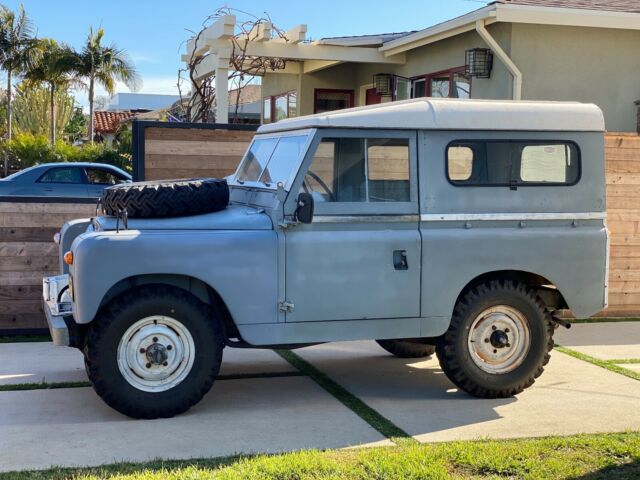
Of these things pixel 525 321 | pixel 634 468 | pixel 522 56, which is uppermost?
pixel 522 56

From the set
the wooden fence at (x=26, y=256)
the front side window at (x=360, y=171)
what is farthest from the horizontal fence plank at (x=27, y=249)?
the front side window at (x=360, y=171)

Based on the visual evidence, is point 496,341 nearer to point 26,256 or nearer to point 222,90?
point 26,256

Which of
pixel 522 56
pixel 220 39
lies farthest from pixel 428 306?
pixel 220 39

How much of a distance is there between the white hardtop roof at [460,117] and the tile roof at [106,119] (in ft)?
158

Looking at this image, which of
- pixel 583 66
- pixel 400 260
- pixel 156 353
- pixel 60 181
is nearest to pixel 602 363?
pixel 400 260

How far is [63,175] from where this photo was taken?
16.5 meters

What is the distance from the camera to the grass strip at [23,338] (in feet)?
25.8

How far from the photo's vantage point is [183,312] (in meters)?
5.53

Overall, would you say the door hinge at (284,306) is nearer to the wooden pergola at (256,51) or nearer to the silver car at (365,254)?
the silver car at (365,254)

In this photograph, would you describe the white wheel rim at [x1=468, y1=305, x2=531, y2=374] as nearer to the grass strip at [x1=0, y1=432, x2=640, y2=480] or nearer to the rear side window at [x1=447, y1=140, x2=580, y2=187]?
the rear side window at [x1=447, y1=140, x2=580, y2=187]

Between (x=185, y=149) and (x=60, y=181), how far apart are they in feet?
27.4

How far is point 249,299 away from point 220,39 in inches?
352

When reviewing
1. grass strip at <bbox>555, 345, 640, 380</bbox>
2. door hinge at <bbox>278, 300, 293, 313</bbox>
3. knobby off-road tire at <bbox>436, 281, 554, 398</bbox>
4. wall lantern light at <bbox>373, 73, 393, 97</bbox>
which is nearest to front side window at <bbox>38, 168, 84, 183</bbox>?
wall lantern light at <bbox>373, 73, 393, 97</bbox>

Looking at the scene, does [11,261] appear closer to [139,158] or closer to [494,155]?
[139,158]
